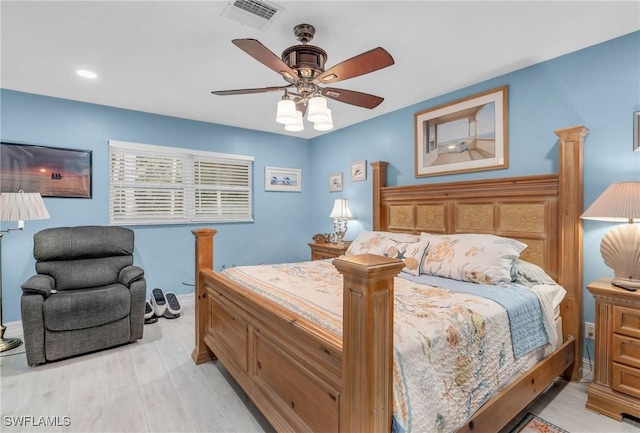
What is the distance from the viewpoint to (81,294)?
8.69 ft

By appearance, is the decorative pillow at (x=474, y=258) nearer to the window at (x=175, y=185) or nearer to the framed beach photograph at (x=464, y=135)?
the framed beach photograph at (x=464, y=135)

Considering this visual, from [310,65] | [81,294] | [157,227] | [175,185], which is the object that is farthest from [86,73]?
[310,65]

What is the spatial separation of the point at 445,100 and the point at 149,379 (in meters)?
3.61

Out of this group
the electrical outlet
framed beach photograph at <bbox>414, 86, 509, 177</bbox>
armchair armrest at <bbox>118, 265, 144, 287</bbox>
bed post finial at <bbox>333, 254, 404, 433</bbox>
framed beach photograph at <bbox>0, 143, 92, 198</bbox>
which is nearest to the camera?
bed post finial at <bbox>333, 254, 404, 433</bbox>

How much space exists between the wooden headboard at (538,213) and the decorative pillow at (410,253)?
60cm

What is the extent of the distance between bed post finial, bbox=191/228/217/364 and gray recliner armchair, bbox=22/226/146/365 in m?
0.67

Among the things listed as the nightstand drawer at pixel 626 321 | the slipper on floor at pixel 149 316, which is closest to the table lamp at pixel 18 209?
the slipper on floor at pixel 149 316

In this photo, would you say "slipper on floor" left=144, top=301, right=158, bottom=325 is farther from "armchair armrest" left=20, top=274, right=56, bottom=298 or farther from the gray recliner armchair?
"armchair armrest" left=20, top=274, right=56, bottom=298

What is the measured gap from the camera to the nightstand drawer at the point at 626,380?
1.85 metres

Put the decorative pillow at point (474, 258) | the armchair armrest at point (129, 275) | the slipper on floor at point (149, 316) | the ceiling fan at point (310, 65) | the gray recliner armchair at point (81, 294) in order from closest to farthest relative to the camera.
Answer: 1. the ceiling fan at point (310, 65)
2. the decorative pillow at point (474, 258)
3. the gray recliner armchair at point (81, 294)
4. the armchair armrest at point (129, 275)
5. the slipper on floor at point (149, 316)

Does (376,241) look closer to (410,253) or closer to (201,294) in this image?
(410,253)

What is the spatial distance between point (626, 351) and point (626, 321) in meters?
0.18

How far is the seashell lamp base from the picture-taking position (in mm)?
1961

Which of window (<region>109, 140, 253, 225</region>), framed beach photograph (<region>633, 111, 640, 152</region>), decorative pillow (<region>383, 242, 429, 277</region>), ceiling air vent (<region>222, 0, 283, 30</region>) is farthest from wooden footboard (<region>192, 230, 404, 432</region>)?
framed beach photograph (<region>633, 111, 640, 152</region>)
